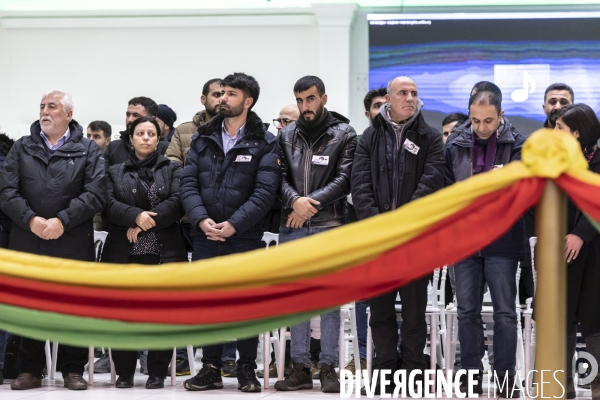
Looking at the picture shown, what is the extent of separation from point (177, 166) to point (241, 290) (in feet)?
11.9

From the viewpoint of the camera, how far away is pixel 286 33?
9.91 m

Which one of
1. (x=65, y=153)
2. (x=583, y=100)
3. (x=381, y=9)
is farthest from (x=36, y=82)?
(x=583, y=100)

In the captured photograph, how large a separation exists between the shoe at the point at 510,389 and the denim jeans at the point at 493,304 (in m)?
0.04

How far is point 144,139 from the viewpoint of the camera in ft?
18.1

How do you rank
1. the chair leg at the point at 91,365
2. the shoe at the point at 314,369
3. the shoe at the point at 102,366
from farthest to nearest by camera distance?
the shoe at the point at 102,366, the shoe at the point at 314,369, the chair leg at the point at 91,365

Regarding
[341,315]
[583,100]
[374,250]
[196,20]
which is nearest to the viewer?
[374,250]

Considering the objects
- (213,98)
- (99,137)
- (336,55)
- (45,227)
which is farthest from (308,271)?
(336,55)

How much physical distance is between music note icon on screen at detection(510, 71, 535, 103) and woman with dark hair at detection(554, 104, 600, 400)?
492 centimetres

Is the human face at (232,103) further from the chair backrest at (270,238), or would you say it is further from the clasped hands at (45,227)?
the clasped hands at (45,227)

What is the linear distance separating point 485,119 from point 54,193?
2656 millimetres

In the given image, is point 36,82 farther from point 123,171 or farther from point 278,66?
point 123,171

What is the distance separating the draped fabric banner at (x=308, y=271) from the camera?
6.53 feet

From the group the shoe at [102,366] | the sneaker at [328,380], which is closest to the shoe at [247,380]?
the sneaker at [328,380]

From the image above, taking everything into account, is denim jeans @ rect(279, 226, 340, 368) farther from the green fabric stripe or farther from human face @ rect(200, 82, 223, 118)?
the green fabric stripe
